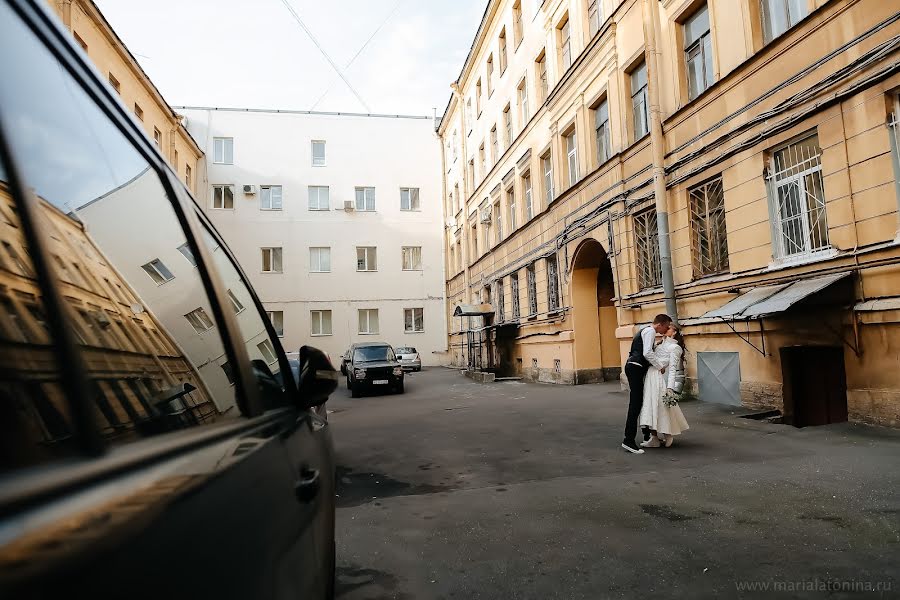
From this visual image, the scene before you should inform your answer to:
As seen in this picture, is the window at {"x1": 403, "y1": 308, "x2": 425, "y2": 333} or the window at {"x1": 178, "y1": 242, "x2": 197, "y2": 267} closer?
the window at {"x1": 178, "y1": 242, "x2": 197, "y2": 267}

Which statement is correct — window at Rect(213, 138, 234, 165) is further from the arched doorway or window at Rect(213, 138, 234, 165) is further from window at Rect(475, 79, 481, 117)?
the arched doorway

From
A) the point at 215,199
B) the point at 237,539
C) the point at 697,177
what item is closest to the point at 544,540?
the point at 237,539

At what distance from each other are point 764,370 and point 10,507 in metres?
10.4

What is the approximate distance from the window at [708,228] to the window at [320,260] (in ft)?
80.4

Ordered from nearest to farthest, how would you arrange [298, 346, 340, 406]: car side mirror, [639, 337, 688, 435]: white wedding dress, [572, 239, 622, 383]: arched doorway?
[298, 346, 340, 406]: car side mirror < [639, 337, 688, 435]: white wedding dress < [572, 239, 622, 383]: arched doorway

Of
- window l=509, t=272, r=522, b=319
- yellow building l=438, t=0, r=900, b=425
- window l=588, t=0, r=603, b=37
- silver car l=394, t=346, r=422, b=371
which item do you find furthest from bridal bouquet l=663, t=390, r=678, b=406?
silver car l=394, t=346, r=422, b=371

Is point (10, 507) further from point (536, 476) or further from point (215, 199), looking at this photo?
point (215, 199)

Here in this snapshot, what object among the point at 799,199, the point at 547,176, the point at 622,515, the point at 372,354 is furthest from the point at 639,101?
the point at 372,354

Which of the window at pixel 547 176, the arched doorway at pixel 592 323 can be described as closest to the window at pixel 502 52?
the window at pixel 547 176

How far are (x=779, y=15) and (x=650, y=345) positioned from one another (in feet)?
20.3

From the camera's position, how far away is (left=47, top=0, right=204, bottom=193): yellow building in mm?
16828

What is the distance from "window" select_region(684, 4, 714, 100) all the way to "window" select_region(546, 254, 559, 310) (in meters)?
7.32

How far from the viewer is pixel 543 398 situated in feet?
45.2

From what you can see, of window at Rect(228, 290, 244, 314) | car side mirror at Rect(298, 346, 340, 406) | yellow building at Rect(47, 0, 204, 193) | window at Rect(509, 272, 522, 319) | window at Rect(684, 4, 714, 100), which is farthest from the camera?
window at Rect(509, 272, 522, 319)
